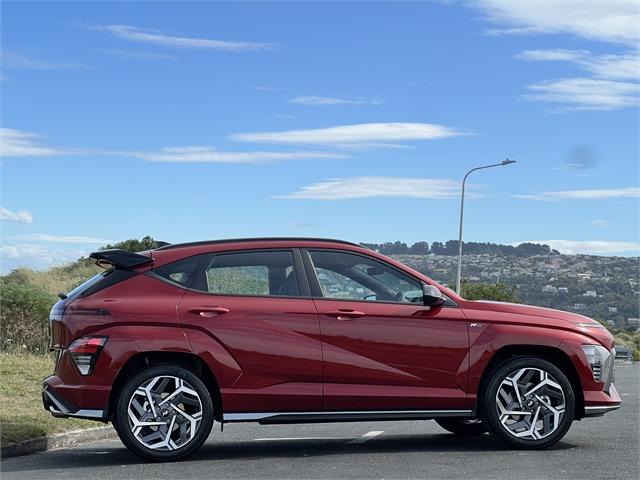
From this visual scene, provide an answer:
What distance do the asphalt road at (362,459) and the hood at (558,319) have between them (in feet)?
3.20

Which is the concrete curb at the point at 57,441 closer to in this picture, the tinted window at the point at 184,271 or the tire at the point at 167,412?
the tire at the point at 167,412

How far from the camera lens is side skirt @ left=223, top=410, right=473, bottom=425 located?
8.74 meters

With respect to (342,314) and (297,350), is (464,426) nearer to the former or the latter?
(342,314)

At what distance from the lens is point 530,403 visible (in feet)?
29.3

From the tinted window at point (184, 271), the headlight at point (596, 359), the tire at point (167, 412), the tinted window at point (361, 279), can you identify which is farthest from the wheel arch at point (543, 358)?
the tinted window at point (184, 271)

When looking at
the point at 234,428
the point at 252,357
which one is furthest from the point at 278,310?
the point at 234,428

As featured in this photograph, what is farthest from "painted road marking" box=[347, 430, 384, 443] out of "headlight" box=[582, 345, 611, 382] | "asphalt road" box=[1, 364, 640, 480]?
"headlight" box=[582, 345, 611, 382]

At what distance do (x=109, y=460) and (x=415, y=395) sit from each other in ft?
8.69

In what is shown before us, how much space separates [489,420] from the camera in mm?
8859

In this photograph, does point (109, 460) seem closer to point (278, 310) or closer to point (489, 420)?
point (278, 310)

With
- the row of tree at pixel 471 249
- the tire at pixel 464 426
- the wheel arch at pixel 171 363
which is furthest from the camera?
→ the row of tree at pixel 471 249

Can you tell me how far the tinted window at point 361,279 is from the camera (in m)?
9.05

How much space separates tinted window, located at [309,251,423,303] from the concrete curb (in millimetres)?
3137

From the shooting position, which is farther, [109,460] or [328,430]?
[328,430]
